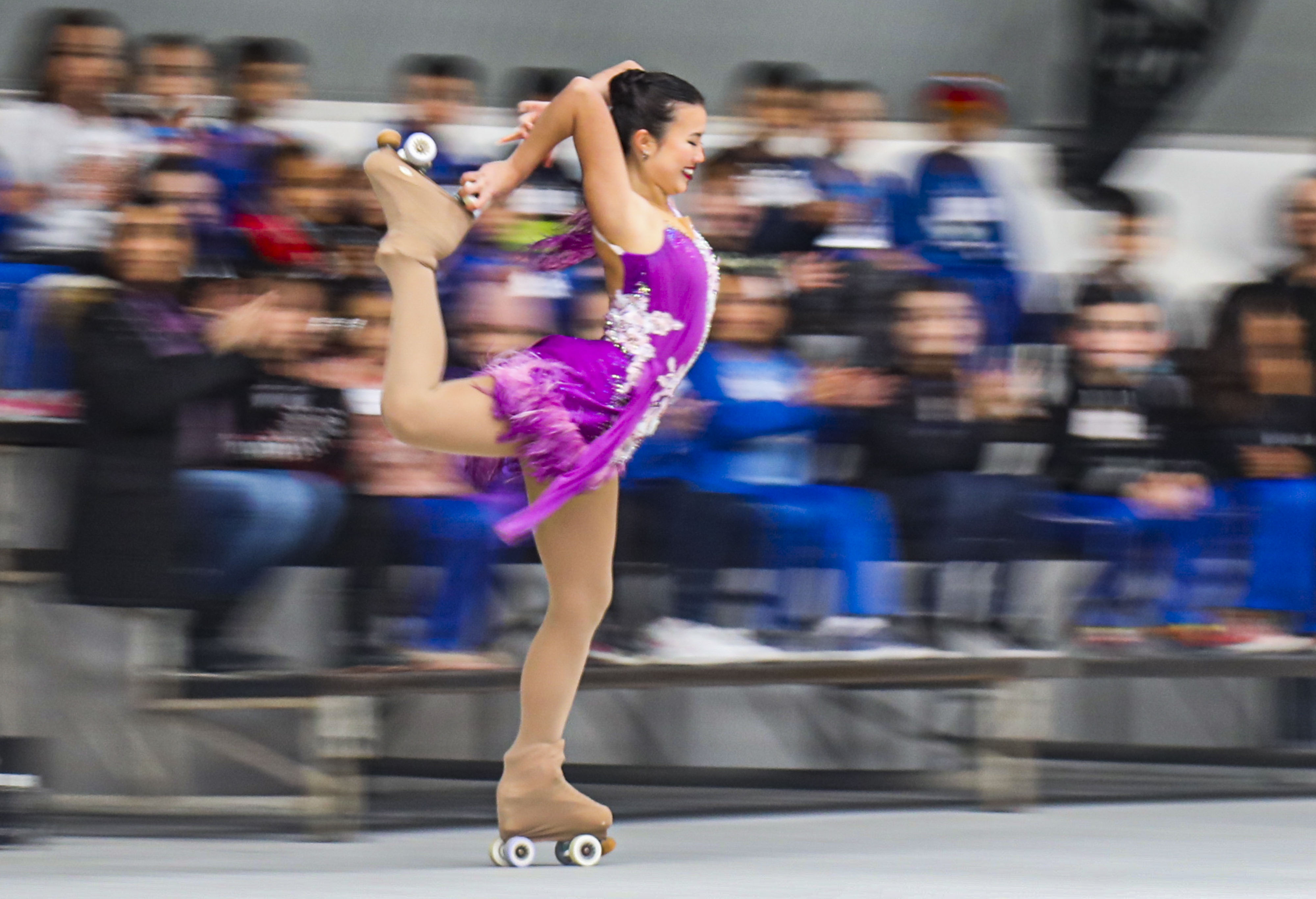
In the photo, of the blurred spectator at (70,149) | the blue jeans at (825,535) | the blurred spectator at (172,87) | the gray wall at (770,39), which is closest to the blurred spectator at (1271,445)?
the blue jeans at (825,535)

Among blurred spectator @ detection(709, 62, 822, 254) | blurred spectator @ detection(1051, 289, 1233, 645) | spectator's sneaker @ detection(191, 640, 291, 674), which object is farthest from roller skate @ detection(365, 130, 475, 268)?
blurred spectator @ detection(1051, 289, 1233, 645)

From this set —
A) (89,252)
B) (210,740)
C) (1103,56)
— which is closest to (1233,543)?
(1103,56)

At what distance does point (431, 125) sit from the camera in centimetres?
479

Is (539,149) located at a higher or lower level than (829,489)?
higher

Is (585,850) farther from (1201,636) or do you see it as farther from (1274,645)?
(1274,645)

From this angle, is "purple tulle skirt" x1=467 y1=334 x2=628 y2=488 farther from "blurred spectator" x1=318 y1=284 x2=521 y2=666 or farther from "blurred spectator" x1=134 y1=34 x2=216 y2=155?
"blurred spectator" x1=134 y1=34 x2=216 y2=155

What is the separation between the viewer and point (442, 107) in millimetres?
4785

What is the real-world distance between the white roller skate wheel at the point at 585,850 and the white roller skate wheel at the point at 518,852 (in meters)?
0.08

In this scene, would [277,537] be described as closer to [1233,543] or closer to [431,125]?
[431,125]

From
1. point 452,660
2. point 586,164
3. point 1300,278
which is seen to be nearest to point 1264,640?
point 1300,278

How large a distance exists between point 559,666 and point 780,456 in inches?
52.9

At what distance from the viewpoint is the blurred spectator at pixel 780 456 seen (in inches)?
169

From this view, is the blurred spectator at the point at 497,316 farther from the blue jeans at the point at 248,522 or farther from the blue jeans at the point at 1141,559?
the blue jeans at the point at 1141,559

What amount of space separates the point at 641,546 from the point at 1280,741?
6.87 feet
